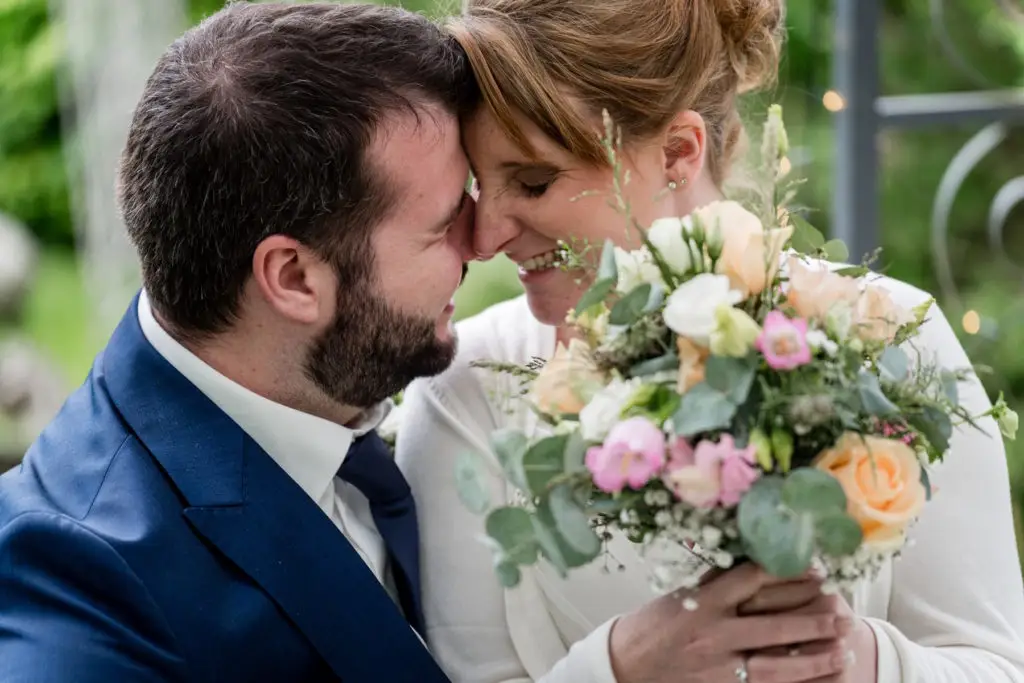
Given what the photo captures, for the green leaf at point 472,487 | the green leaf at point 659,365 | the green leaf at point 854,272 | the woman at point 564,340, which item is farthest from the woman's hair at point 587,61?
the green leaf at point 472,487

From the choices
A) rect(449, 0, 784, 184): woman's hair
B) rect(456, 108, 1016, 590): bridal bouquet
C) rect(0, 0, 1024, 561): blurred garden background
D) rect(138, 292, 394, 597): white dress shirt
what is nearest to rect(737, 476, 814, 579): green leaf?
rect(456, 108, 1016, 590): bridal bouquet

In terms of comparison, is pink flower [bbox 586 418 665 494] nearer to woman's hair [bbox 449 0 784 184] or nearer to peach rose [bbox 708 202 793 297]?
peach rose [bbox 708 202 793 297]

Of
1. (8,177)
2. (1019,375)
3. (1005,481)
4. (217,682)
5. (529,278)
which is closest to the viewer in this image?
(217,682)

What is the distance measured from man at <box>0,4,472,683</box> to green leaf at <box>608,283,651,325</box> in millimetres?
637

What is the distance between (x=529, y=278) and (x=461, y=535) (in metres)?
0.43

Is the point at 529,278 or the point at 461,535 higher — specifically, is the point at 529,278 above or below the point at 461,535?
above

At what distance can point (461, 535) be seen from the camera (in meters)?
2.07

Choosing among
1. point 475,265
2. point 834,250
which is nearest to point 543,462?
point 834,250

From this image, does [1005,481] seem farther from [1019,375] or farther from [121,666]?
[1019,375]

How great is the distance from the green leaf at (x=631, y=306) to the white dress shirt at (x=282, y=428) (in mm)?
720

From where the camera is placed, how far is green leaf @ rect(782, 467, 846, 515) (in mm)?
1337

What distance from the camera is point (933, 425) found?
1472 mm

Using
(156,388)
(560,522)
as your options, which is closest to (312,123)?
(156,388)

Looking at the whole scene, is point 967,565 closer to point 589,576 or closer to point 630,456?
point 589,576
